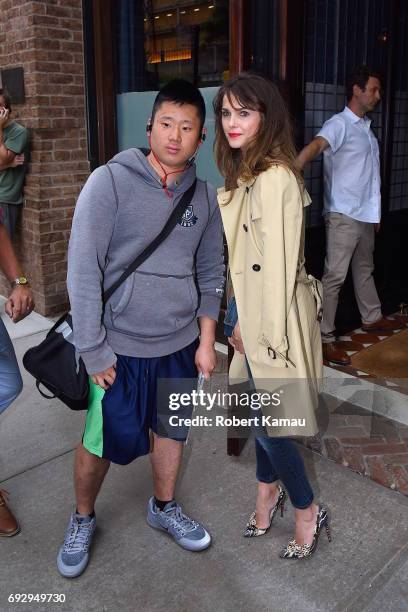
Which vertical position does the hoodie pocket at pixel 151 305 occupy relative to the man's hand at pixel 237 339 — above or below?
above

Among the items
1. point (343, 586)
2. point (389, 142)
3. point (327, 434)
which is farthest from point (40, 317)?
point (343, 586)

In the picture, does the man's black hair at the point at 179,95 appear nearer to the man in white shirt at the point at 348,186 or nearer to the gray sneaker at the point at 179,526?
the gray sneaker at the point at 179,526

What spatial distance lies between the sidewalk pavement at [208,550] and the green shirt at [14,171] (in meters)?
2.55

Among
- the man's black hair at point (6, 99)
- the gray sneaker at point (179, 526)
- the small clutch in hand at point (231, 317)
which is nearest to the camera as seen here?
the small clutch in hand at point (231, 317)

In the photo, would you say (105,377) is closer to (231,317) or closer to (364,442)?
(231,317)

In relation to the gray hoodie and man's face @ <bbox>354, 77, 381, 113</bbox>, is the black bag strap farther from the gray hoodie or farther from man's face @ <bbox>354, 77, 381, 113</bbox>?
man's face @ <bbox>354, 77, 381, 113</bbox>

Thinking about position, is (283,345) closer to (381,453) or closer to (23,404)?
(381,453)

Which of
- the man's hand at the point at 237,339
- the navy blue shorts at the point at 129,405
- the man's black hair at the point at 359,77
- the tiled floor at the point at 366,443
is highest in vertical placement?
the man's black hair at the point at 359,77

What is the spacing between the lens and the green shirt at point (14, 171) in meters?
4.76

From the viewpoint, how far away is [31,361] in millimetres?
2158

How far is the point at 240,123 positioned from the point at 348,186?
8.47 ft

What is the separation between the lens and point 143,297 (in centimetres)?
209

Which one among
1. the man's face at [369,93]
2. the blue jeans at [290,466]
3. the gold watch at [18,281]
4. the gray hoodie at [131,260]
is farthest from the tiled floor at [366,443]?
the man's face at [369,93]

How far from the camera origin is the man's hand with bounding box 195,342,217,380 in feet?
7.61
